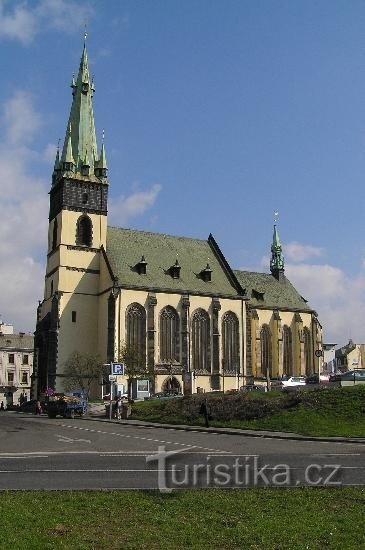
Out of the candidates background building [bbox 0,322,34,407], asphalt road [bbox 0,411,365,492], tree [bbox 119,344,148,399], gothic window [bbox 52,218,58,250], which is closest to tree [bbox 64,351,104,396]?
tree [bbox 119,344,148,399]

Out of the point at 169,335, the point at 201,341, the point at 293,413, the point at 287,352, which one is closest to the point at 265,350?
the point at 287,352

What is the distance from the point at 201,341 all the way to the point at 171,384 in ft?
22.4

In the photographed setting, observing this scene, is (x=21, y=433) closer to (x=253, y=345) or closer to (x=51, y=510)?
(x=51, y=510)

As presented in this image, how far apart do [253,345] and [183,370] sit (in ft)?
38.1

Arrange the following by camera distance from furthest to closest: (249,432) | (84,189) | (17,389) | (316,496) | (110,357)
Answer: (17,389)
(84,189)
(110,357)
(249,432)
(316,496)

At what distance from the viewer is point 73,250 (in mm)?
72625

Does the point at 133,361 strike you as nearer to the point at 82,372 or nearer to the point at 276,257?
the point at 82,372

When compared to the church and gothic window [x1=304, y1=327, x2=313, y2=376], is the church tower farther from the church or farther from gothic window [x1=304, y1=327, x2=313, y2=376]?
gothic window [x1=304, y1=327, x2=313, y2=376]

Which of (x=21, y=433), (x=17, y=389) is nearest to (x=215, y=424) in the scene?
(x=21, y=433)

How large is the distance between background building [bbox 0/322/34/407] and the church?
34.6 m

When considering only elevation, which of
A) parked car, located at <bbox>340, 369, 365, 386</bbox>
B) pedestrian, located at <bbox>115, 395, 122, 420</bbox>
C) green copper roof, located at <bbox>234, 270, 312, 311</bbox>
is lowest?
pedestrian, located at <bbox>115, 395, 122, 420</bbox>

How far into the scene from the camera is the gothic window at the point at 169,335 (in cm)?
7125

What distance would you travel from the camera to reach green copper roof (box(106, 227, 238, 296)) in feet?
240

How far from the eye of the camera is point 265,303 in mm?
82312
